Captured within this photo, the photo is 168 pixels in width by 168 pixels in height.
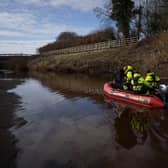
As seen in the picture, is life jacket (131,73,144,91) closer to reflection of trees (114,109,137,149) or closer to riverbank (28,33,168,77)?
reflection of trees (114,109,137,149)

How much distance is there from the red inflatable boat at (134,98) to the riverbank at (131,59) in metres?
9.50

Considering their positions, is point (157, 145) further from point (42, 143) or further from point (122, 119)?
point (42, 143)

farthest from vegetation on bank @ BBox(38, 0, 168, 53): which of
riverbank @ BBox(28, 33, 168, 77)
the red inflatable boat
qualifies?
the red inflatable boat

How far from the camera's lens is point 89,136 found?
711 centimetres

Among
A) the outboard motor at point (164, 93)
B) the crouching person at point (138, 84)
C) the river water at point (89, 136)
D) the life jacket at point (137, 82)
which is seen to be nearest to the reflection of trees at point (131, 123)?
the river water at point (89, 136)

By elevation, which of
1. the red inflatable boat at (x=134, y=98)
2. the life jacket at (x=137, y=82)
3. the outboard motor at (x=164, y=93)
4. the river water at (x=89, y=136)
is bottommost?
the river water at (x=89, y=136)

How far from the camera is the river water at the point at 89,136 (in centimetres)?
548

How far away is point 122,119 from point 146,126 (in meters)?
1.21

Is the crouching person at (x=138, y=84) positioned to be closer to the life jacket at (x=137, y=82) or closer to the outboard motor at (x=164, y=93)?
the life jacket at (x=137, y=82)

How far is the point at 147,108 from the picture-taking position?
10.0 meters

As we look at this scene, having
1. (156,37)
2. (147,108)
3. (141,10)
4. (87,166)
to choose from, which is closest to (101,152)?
(87,166)

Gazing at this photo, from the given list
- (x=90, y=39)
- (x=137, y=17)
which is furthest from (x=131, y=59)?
(x=90, y=39)

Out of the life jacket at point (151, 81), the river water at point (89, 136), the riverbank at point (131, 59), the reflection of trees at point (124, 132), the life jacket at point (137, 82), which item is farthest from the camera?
the riverbank at point (131, 59)

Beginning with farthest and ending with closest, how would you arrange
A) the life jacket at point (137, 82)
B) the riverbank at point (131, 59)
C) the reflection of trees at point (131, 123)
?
the riverbank at point (131, 59) < the life jacket at point (137, 82) < the reflection of trees at point (131, 123)
